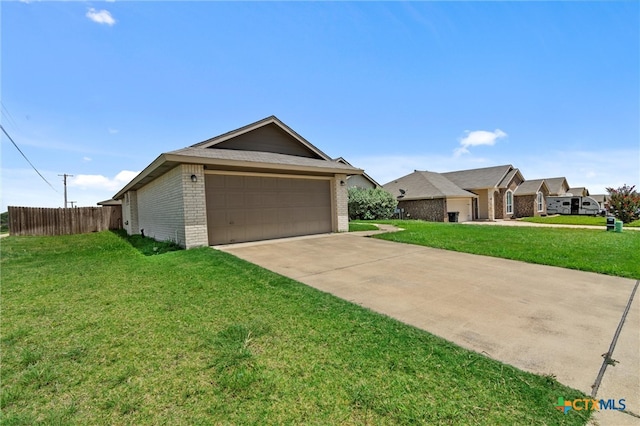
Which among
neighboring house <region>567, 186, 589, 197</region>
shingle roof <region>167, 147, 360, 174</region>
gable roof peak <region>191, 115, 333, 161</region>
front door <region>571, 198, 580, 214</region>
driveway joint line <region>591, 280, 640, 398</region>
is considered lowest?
driveway joint line <region>591, 280, 640, 398</region>

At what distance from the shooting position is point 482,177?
26.1 meters

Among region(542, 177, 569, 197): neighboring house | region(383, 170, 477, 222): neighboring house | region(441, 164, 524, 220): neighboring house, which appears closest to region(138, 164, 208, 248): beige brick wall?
region(383, 170, 477, 222): neighboring house

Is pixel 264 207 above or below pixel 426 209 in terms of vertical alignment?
above

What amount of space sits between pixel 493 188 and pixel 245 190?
75.5ft

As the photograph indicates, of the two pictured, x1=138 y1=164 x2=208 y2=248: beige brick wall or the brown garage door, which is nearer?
x1=138 y1=164 x2=208 y2=248: beige brick wall

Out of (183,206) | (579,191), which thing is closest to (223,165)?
(183,206)

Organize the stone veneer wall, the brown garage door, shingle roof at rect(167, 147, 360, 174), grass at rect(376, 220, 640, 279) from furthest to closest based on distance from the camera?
the stone veneer wall → the brown garage door → shingle roof at rect(167, 147, 360, 174) → grass at rect(376, 220, 640, 279)

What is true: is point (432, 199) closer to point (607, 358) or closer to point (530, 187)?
point (530, 187)

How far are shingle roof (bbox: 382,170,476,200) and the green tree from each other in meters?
9.03

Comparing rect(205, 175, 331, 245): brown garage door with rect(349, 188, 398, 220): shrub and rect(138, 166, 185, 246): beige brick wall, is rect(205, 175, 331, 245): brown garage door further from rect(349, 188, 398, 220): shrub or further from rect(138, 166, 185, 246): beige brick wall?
rect(349, 188, 398, 220): shrub

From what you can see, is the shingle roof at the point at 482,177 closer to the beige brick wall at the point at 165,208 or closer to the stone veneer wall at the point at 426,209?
the stone veneer wall at the point at 426,209

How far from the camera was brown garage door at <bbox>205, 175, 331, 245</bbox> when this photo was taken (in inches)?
362

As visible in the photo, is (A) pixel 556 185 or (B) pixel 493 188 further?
(A) pixel 556 185

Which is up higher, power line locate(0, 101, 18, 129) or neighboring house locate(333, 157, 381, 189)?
power line locate(0, 101, 18, 129)
